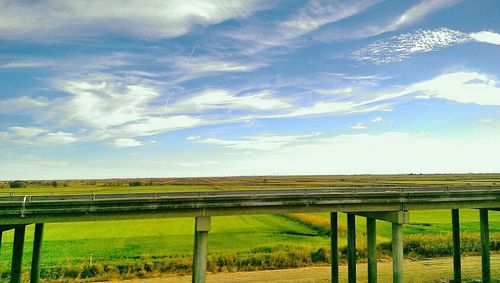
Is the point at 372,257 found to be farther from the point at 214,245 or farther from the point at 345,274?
the point at 214,245

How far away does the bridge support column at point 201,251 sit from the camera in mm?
21219

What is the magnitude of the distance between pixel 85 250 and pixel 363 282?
2831cm

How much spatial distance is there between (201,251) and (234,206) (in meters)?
3.38

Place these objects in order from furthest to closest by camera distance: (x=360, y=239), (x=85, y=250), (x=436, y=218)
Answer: (x=436, y=218) < (x=360, y=239) < (x=85, y=250)

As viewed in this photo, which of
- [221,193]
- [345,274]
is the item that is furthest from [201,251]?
[345,274]

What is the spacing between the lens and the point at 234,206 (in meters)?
22.5

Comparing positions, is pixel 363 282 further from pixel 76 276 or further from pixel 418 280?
pixel 76 276

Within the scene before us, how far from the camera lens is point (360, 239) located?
41625mm

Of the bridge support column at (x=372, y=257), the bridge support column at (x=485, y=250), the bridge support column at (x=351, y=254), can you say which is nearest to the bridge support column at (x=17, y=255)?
the bridge support column at (x=351, y=254)

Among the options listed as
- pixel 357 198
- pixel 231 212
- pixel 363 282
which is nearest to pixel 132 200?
pixel 231 212

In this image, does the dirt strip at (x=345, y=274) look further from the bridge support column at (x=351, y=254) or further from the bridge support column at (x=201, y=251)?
the bridge support column at (x=201, y=251)

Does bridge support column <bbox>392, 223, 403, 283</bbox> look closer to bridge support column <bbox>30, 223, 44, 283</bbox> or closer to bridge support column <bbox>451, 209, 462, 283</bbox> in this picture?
bridge support column <bbox>451, 209, 462, 283</bbox>

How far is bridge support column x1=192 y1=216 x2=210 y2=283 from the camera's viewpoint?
69.6ft

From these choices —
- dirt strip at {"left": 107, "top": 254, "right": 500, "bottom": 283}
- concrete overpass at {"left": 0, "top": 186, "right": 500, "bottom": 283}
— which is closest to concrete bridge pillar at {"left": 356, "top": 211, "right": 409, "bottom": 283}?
concrete overpass at {"left": 0, "top": 186, "right": 500, "bottom": 283}
